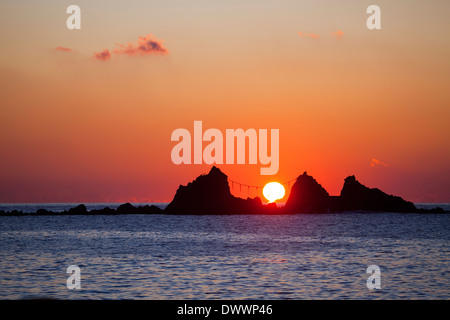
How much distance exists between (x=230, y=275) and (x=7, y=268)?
1878 cm

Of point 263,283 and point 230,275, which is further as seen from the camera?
point 230,275

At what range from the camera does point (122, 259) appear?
4972cm

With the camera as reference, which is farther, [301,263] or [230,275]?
[301,263]

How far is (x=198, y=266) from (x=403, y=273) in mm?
16107

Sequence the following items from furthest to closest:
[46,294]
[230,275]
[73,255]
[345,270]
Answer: [73,255], [345,270], [230,275], [46,294]

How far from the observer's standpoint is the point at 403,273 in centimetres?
3919

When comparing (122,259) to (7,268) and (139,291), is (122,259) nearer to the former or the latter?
(7,268)
